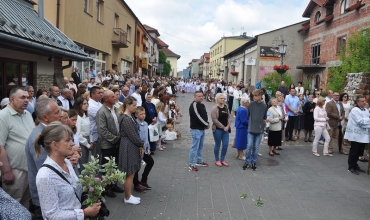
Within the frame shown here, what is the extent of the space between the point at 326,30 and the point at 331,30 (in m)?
0.82

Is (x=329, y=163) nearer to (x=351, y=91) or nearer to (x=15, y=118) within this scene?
(x=351, y=91)

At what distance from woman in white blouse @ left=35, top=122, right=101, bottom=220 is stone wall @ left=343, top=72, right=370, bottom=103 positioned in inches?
412

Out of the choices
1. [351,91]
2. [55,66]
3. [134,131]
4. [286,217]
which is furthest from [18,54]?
[351,91]

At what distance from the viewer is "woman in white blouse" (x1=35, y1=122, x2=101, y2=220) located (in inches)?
96.9

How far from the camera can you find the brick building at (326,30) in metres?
19.2

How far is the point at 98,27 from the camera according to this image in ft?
62.7

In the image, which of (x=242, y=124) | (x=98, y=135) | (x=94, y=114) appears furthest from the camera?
(x=242, y=124)

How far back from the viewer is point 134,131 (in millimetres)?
5027

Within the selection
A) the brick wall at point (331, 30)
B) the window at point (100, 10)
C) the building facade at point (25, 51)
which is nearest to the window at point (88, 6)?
the window at point (100, 10)

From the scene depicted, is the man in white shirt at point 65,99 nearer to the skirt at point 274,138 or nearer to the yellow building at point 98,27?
the skirt at point 274,138

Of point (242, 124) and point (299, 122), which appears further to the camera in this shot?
point (299, 122)

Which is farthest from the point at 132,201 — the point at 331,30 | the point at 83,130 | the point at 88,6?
the point at 331,30

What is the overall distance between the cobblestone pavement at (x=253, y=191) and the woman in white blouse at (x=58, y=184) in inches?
87.9

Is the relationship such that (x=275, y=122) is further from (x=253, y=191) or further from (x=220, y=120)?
(x=253, y=191)
